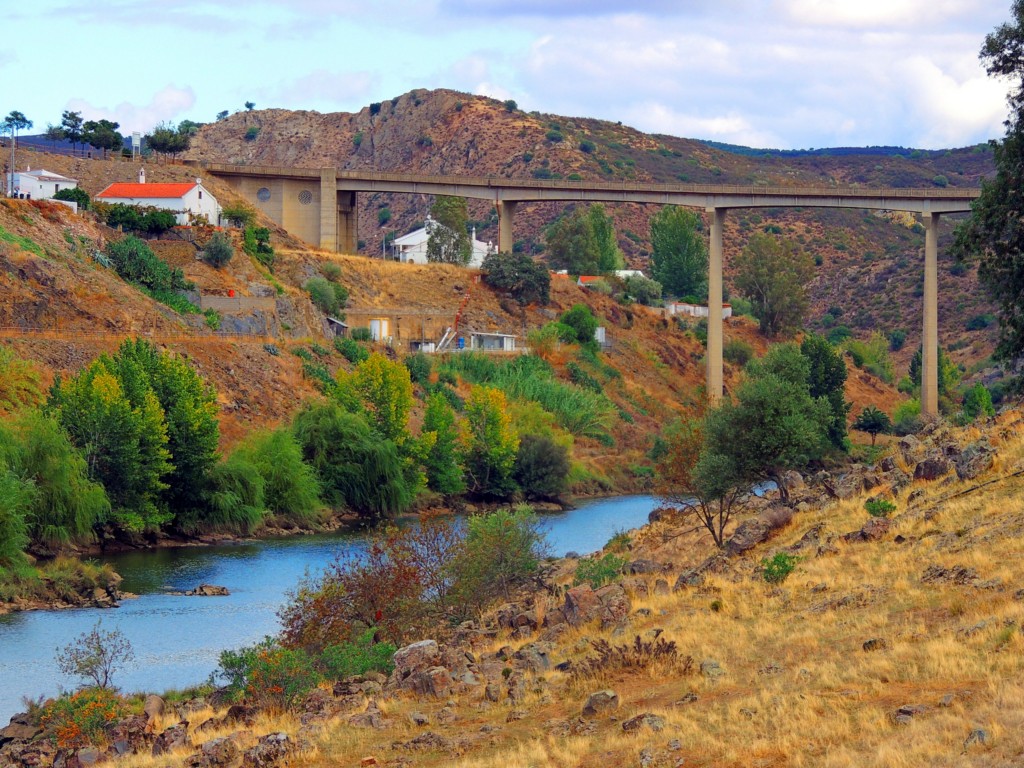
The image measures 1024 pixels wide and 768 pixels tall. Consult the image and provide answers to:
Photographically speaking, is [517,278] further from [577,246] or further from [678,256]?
[678,256]

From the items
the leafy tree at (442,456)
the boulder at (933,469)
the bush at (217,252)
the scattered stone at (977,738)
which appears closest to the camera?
the scattered stone at (977,738)

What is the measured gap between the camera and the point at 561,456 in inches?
3145

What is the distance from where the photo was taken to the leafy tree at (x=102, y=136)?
374ft

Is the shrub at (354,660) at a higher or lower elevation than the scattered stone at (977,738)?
lower

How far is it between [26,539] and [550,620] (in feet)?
83.4

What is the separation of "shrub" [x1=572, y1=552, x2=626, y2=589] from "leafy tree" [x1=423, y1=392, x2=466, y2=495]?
3644cm

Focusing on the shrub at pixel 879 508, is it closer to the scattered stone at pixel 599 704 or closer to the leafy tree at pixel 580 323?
the scattered stone at pixel 599 704

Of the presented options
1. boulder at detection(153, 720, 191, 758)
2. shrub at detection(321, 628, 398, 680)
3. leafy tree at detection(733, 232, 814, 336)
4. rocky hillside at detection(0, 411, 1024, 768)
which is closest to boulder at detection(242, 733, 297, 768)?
rocky hillside at detection(0, 411, 1024, 768)

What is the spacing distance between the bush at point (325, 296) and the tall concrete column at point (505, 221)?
49.4 feet

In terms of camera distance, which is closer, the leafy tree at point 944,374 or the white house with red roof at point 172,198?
the white house with red roof at point 172,198

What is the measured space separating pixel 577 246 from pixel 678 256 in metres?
9.07

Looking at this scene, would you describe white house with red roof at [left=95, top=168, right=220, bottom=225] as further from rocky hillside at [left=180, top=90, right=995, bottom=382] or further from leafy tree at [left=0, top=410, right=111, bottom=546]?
rocky hillside at [left=180, top=90, right=995, bottom=382]

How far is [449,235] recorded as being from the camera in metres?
119


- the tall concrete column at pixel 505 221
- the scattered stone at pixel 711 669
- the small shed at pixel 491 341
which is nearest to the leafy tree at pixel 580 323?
the small shed at pixel 491 341
